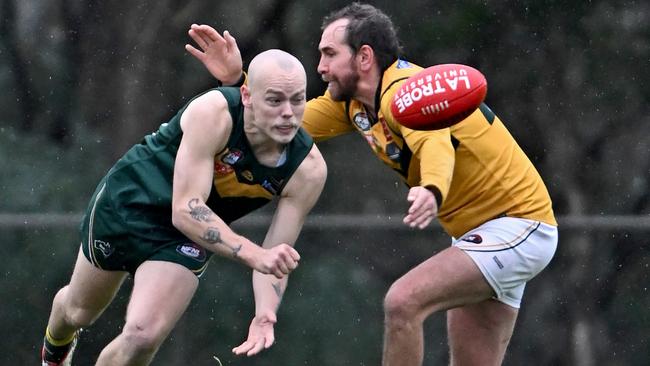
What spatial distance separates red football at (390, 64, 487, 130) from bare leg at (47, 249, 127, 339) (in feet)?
4.03

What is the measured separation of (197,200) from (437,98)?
885 millimetres

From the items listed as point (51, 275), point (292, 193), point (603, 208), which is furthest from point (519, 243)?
point (51, 275)

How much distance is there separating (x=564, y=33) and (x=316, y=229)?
1.52m

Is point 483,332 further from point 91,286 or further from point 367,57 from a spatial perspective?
point 91,286

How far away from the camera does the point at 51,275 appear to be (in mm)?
6422

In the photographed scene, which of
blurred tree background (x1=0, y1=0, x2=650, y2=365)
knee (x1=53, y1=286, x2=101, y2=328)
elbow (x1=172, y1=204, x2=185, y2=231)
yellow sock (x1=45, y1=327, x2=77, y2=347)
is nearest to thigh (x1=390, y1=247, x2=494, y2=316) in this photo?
elbow (x1=172, y1=204, x2=185, y2=231)

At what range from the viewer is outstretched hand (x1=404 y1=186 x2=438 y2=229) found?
4309 millimetres

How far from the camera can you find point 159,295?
463 centimetres

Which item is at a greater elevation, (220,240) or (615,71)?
(220,240)

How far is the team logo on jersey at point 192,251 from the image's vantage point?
15.6 feet

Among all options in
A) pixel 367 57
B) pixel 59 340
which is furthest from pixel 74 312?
pixel 367 57

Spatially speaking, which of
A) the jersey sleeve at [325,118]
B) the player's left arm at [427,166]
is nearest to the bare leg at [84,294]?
the jersey sleeve at [325,118]

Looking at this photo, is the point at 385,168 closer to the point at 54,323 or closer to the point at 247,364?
the point at 247,364

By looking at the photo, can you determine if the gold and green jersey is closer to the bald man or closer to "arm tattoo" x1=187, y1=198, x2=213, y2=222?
the bald man
